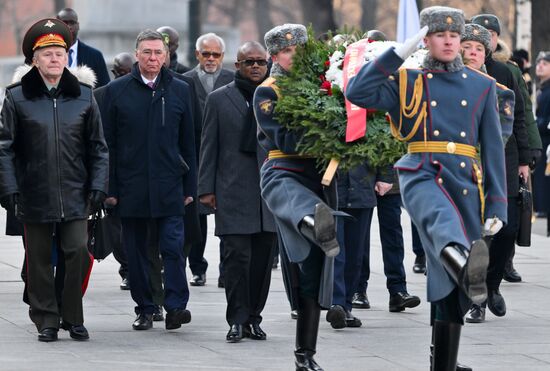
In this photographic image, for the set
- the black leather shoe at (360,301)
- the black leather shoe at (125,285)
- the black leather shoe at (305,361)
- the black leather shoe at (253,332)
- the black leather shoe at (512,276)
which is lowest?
the black leather shoe at (512,276)

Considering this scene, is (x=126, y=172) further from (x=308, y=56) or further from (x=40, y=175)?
(x=308, y=56)

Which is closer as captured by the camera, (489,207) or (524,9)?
(489,207)

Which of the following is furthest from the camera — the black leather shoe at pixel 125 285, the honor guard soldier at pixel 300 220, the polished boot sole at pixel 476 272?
the black leather shoe at pixel 125 285

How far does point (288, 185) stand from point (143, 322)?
220cm

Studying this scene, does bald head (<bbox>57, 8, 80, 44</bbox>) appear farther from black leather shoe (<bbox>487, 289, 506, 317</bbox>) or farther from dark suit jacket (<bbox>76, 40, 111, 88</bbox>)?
black leather shoe (<bbox>487, 289, 506, 317</bbox>)

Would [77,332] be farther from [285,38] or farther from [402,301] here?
[402,301]

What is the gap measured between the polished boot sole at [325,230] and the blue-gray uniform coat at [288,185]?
168 millimetres

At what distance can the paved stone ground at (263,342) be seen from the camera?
955cm

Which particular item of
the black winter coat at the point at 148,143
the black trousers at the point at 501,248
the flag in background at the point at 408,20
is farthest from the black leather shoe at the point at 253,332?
the flag in background at the point at 408,20

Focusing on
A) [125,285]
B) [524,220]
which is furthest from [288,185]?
[125,285]

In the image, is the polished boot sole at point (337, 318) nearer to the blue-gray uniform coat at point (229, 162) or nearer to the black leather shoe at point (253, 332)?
the black leather shoe at point (253, 332)

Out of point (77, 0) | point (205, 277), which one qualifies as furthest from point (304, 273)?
point (77, 0)

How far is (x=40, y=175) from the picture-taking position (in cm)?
1041

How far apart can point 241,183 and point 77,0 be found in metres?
28.6
